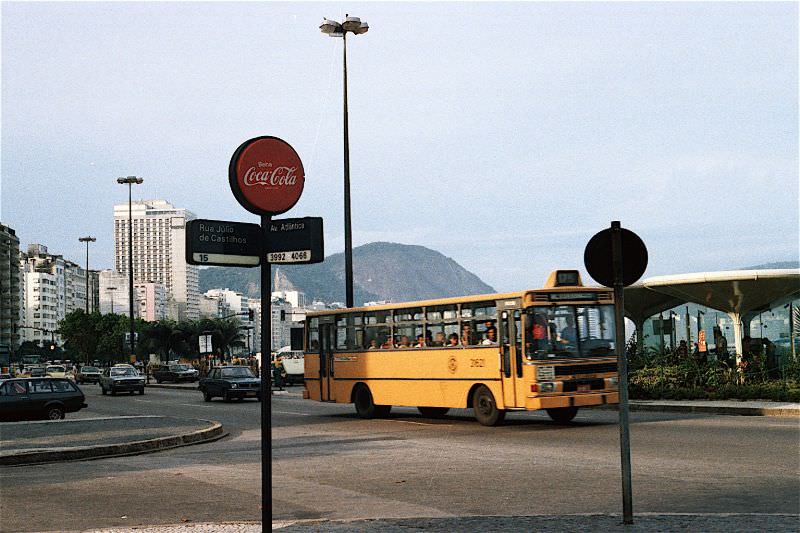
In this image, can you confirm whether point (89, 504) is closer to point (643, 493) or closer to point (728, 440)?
point (643, 493)

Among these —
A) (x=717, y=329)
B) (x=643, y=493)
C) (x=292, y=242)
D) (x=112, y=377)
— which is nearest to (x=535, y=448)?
(x=643, y=493)

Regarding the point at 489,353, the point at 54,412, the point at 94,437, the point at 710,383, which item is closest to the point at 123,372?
the point at 54,412

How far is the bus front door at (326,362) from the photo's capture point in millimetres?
27250

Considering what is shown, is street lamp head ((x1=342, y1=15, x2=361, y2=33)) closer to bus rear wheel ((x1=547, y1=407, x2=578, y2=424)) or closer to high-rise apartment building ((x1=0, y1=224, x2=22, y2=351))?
bus rear wheel ((x1=547, y1=407, x2=578, y2=424))

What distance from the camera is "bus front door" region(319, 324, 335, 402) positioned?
2725cm

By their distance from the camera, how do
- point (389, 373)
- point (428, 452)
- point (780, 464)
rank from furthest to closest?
point (389, 373) → point (428, 452) → point (780, 464)

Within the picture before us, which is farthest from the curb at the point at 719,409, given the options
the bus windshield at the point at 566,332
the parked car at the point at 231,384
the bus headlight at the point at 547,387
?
the parked car at the point at 231,384

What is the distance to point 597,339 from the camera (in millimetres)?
20859

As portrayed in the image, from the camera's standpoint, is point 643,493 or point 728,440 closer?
point 643,493

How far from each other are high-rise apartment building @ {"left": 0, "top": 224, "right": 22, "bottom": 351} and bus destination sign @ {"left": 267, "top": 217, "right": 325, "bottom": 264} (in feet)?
617

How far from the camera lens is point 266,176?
25.2 feet

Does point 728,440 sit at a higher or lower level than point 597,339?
lower

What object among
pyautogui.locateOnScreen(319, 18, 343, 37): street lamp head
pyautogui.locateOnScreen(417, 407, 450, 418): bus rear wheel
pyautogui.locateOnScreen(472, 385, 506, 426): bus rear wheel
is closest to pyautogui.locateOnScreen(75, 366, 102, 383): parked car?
pyautogui.locateOnScreen(319, 18, 343, 37): street lamp head

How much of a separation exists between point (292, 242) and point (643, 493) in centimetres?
564
